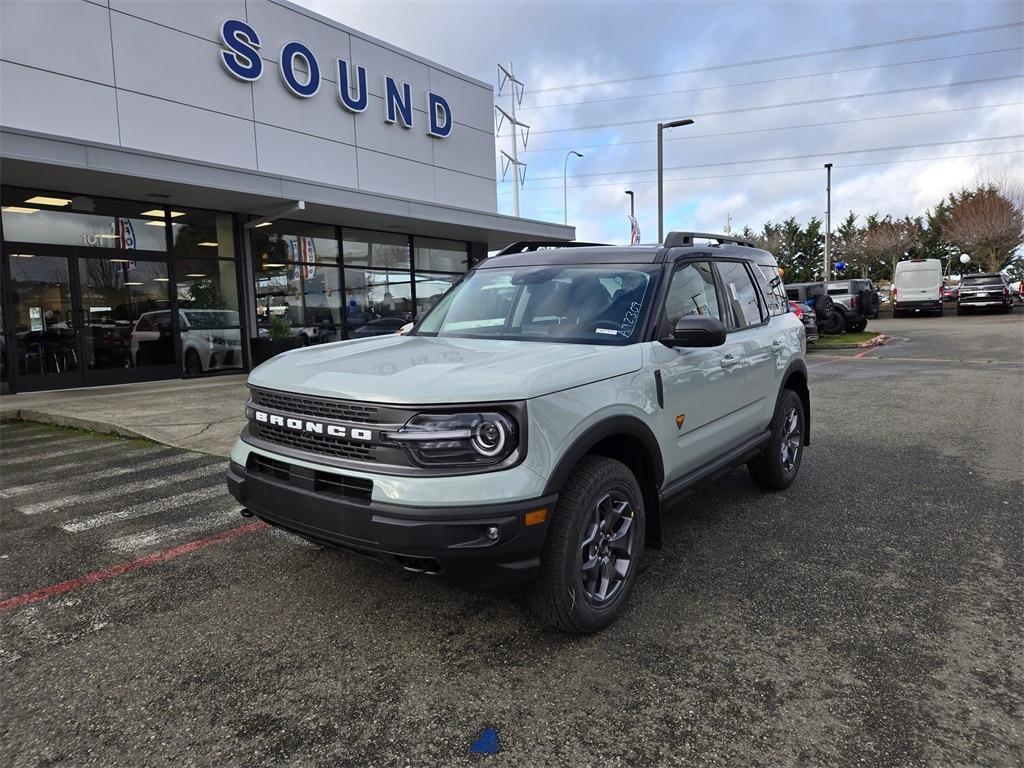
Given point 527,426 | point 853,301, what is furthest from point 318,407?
point 853,301

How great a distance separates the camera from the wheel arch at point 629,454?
2768 mm

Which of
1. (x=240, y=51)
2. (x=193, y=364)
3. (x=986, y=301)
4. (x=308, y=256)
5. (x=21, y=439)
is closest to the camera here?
(x=21, y=439)

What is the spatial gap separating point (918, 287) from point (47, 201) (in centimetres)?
3260

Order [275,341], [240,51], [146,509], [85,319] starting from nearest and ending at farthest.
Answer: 1. [146,509]
2. [85,319]
3. [240,51]
4. [275,341]

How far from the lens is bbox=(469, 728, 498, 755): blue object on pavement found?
2271 mm

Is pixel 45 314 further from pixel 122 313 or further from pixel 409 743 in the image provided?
pixel 409 743

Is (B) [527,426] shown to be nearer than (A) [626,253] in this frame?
Yes

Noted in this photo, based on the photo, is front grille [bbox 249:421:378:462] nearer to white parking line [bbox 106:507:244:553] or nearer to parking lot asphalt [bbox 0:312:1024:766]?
parking lot asphalt [bbox 0:312:1024:766]

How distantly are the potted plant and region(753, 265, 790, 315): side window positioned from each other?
10893 mm

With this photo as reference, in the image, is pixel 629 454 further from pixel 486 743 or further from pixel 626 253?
pixel 486 743

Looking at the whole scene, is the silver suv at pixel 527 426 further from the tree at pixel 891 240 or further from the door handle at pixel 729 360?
the tree at pixel 891 240

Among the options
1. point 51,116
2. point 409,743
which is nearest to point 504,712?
point 409,743

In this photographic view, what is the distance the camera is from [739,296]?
4711 mm

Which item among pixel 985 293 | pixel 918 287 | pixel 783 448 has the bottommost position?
pixel 783 448
